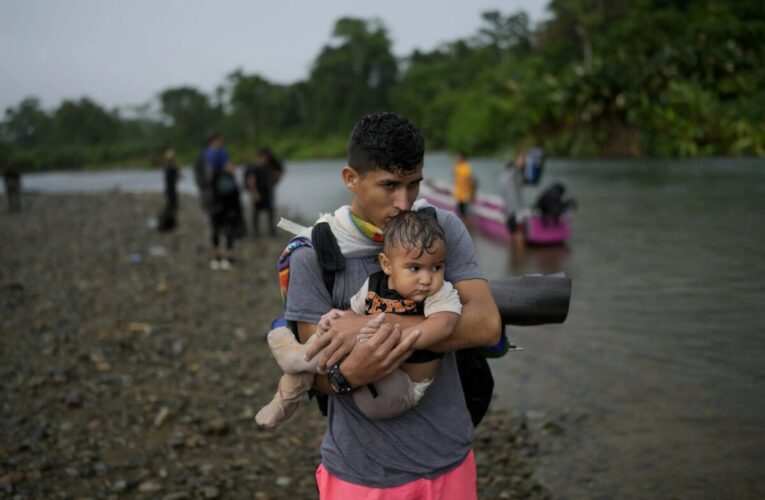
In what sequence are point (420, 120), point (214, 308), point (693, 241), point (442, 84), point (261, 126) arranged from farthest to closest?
point (261, 126), point (442, 84), point (420, 120), point (693, 241), point (214, 308)

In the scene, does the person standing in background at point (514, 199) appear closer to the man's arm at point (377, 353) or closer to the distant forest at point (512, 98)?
the man's arm at point (377, 353)

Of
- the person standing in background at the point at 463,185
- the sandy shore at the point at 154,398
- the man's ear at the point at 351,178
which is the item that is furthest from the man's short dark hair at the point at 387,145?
the person standing in background at the point at 463,185

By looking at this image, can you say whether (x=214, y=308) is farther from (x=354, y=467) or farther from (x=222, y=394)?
(x=354, y=467)

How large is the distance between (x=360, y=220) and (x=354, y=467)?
71cm

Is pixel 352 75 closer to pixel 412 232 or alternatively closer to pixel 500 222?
pixel 500 222

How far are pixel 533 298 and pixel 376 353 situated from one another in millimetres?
Result: 782

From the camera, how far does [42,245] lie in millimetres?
15242

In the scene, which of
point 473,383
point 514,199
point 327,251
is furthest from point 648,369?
point 514,199

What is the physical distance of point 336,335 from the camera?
179 centimetres

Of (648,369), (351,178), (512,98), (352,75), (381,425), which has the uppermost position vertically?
(352,75)

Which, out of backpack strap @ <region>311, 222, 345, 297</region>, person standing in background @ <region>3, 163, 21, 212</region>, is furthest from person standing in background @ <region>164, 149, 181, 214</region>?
backpack strap @ <region>311, 222, 345, 297</region>

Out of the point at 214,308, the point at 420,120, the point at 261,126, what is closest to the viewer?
the point at 214,308

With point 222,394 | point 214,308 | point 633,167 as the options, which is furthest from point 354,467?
point 633,167

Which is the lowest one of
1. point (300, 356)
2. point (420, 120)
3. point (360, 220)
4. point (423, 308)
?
point (300, 356)
